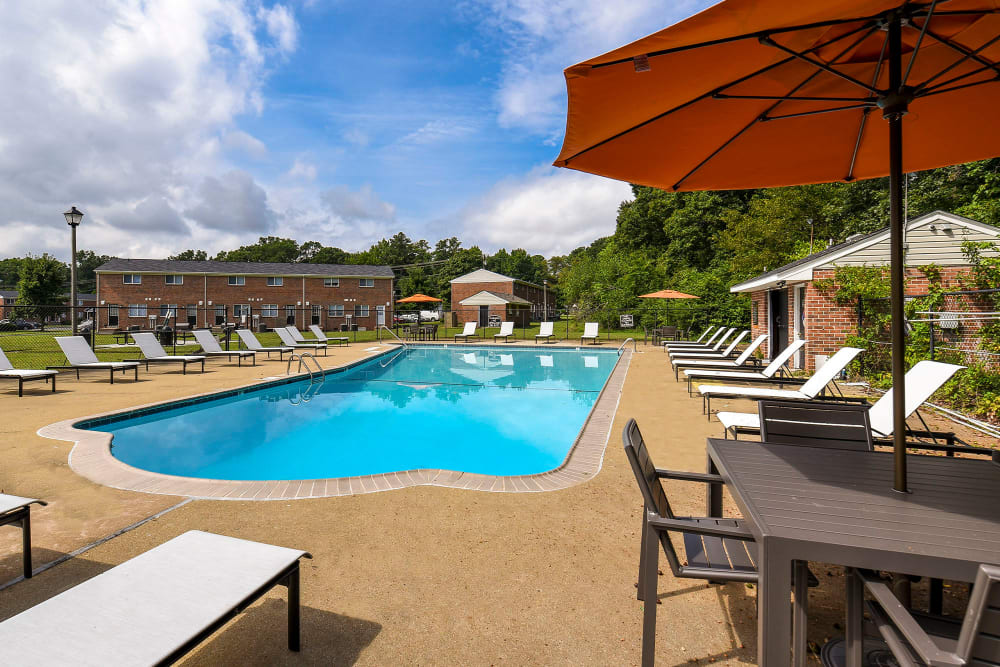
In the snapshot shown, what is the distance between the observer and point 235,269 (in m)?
37.2

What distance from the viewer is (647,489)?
72.9 inches

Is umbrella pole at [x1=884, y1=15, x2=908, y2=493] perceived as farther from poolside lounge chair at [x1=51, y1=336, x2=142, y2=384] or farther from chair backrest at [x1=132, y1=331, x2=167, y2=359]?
chair backrest at [x1=132, y1=331, x2=167, y2=359]

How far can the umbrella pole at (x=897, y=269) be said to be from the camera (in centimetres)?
184

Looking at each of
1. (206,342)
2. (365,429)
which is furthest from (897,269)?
(206,342)

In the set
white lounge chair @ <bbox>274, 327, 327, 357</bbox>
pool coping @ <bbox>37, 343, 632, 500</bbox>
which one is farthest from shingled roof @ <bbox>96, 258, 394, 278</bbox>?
pool coping @ <bbox>37, 343, 632, 500</bbox>

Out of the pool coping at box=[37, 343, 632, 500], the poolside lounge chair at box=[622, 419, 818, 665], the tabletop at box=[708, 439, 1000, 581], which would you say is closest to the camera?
the tabletop at box=[708, 439, 1000, 581]

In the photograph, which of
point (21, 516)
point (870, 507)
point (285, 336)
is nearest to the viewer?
point (870, 507)

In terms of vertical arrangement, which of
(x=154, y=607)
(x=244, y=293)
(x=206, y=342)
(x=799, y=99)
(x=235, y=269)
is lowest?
(x=154, y=607)

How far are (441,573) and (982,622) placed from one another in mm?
2215

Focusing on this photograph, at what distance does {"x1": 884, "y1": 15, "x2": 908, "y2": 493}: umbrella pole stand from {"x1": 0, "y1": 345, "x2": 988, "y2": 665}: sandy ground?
0.92 metres

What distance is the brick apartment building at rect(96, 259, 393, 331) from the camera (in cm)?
3500

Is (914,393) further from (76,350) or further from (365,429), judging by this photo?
(76,350)

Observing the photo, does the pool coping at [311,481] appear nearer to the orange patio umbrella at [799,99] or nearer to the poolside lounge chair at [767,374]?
the orange patio umbrella at [799,99]

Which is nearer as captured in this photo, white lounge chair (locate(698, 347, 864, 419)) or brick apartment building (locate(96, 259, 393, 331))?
white lounge chair (locate(698, 347, 864, 419))
